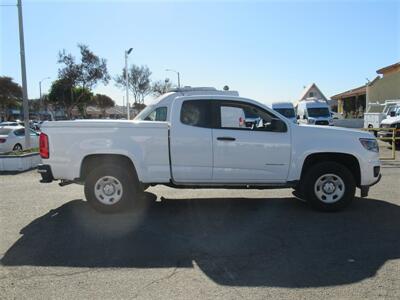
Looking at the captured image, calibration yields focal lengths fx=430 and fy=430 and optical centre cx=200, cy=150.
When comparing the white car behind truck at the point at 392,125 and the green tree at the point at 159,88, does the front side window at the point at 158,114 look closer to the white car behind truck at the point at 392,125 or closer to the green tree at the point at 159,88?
the white car behind truck at the point at 392,125

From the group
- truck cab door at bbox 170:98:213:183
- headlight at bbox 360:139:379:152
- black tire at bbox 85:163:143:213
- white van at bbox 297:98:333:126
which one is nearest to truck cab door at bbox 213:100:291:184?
truck cab door at bbox 170:98:213:183

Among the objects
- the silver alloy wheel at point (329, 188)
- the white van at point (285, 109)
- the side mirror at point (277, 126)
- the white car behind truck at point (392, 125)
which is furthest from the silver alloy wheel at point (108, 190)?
the white van at point (285, 109)

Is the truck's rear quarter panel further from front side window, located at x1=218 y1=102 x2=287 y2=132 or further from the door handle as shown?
front side window, located at x1=218 y1=102 x2=287 y2=132

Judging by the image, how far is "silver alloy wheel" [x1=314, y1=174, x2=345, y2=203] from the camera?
7.20 meters

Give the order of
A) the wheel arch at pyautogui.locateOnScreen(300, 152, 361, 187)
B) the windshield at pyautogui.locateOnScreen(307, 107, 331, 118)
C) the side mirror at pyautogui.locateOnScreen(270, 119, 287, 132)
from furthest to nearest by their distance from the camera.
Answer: the windshield at pyautogui.locateOnScreen(307, 107, 331, 118), the wheel arch at pyautogui.locateOnScreen(300, 152, 361, 187), the side mirror at pyautogui.locateOnScreen(270, 119, 287, 132)

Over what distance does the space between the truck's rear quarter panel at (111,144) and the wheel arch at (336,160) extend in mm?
2349

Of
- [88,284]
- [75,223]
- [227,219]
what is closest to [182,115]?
[227,219]

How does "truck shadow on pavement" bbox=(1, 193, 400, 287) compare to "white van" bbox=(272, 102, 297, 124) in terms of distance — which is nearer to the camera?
"truck shadow on pavement" bbox=(1, 193, 400, 287)

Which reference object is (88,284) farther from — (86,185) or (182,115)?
(182,115)

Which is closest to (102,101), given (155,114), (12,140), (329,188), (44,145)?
(12,140)

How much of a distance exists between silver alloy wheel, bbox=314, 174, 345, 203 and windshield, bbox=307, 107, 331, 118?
26.4m

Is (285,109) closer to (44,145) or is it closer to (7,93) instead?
(44,145)

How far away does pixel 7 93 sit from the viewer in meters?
68.9

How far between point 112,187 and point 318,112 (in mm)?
27976
